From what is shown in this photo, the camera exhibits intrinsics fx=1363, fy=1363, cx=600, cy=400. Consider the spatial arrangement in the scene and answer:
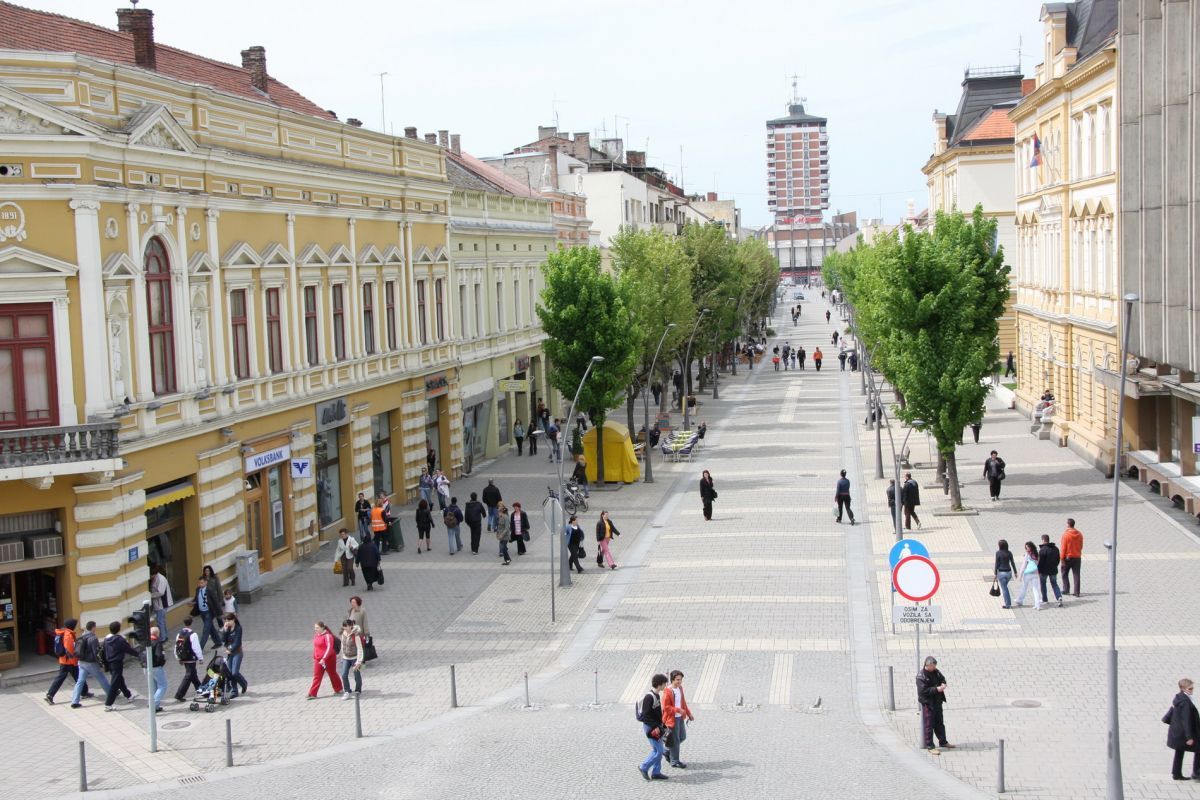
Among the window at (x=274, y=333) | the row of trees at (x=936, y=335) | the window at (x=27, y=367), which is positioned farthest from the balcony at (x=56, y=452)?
the row of trees at (x=936, y=335)

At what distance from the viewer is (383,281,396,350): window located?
128 feet

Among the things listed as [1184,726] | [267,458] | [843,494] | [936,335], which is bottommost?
[1184,726]

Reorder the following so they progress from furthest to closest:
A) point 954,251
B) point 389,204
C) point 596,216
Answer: point 596,216 → point 389,204 → point 954,251

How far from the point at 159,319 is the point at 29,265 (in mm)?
3530

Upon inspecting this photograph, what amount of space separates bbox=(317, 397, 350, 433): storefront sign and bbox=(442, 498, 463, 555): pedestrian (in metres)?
3.63

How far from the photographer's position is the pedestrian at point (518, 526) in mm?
32406

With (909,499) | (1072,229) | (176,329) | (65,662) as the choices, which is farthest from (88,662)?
(1072,229)

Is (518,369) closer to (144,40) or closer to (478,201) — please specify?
(478,201)

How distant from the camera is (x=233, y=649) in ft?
70.1

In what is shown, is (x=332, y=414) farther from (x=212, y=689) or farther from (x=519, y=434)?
(x=519, y=434)

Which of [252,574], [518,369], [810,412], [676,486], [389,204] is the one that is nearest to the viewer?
[252,574]

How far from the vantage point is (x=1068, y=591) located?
26594 mm

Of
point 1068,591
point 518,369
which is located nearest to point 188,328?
point 1068,591

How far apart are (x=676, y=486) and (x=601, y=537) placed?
12.8 meters
